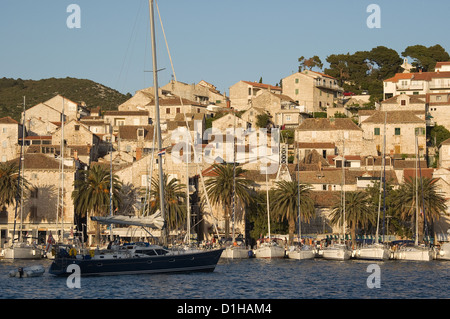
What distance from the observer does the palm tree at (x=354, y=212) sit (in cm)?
8300

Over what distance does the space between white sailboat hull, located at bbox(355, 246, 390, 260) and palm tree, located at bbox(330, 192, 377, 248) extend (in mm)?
7444

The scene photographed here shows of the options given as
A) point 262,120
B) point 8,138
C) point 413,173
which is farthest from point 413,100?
point 8,138

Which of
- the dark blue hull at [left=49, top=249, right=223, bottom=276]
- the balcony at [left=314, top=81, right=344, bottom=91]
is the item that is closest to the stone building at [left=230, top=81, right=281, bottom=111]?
the balcony at [left=314, top=81, right=344, bottom=91]

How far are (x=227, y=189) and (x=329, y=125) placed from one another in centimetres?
3721

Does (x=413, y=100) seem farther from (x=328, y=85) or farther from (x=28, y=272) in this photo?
(x=28, y=272)

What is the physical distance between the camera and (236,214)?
282ft

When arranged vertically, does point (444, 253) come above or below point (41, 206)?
below

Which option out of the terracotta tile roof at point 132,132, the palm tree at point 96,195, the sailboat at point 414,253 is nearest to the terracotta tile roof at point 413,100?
the terracotta tile roof at point 132,132

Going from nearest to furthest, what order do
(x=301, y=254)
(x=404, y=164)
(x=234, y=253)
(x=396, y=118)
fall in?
1. (x=301, y=254)
2. (x=234, y=253)
3. (x=404, y=164)
4. (x=396, y=118)

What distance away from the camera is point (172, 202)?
81.8 metres

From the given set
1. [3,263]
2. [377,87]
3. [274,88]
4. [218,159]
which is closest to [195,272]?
[3,263]

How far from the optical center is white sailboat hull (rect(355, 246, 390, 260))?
7375cm

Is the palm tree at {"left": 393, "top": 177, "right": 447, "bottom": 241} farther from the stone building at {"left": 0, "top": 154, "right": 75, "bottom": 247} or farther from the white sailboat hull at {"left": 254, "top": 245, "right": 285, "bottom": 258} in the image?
the stone building at {"left": 0, "top": 154, "right": 75, "bottom": 247}
